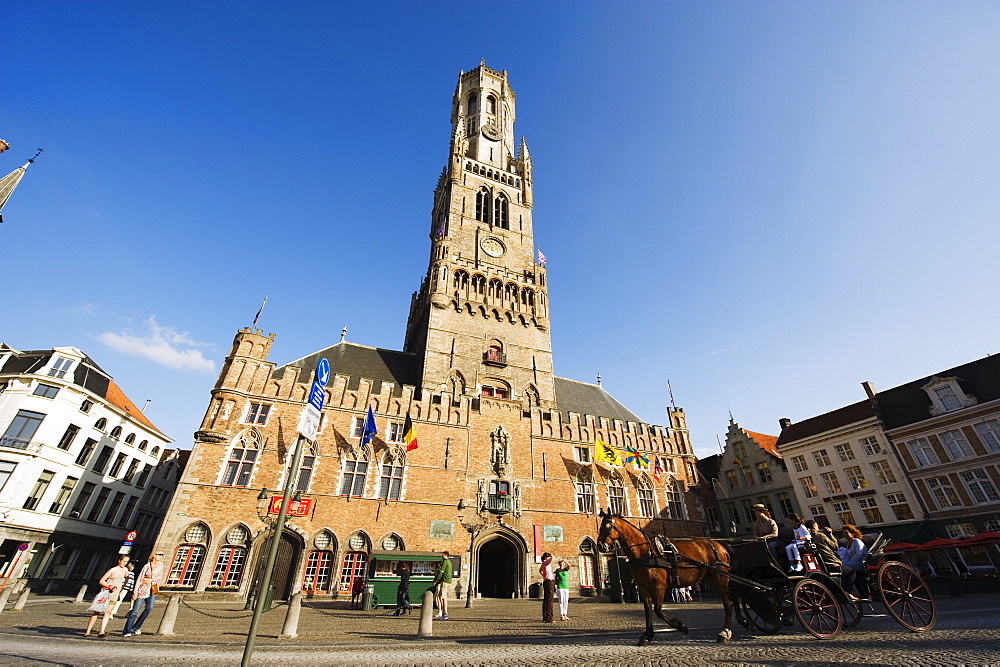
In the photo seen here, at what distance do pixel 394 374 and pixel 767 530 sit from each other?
2295 centimetres

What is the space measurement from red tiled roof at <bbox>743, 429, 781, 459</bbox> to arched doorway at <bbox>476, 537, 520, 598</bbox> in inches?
810

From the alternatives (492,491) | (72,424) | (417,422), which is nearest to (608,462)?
(492,491)

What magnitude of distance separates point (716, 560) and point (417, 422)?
1772cm

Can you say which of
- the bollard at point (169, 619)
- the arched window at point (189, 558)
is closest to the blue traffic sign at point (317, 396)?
the bollard at point (169, 619)

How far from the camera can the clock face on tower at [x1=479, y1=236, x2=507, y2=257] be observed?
33.2 m

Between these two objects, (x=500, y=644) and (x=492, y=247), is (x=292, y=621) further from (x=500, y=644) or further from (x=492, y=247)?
(x=492, y=247)

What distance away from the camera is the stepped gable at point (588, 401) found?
1190 inches

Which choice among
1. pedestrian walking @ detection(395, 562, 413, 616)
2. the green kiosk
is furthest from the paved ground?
the green kiosk

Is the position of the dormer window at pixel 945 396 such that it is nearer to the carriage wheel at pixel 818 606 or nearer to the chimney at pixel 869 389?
the chimney at pixel 869 389

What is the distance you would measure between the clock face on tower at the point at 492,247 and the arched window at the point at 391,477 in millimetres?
17242

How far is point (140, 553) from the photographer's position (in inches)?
1248

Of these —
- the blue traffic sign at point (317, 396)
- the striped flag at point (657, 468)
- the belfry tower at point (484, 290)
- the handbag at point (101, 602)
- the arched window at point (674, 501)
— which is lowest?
the handbag at point (101, 602)

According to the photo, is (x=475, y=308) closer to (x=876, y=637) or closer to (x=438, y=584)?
(x=438, y=584)

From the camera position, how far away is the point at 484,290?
3092cm
